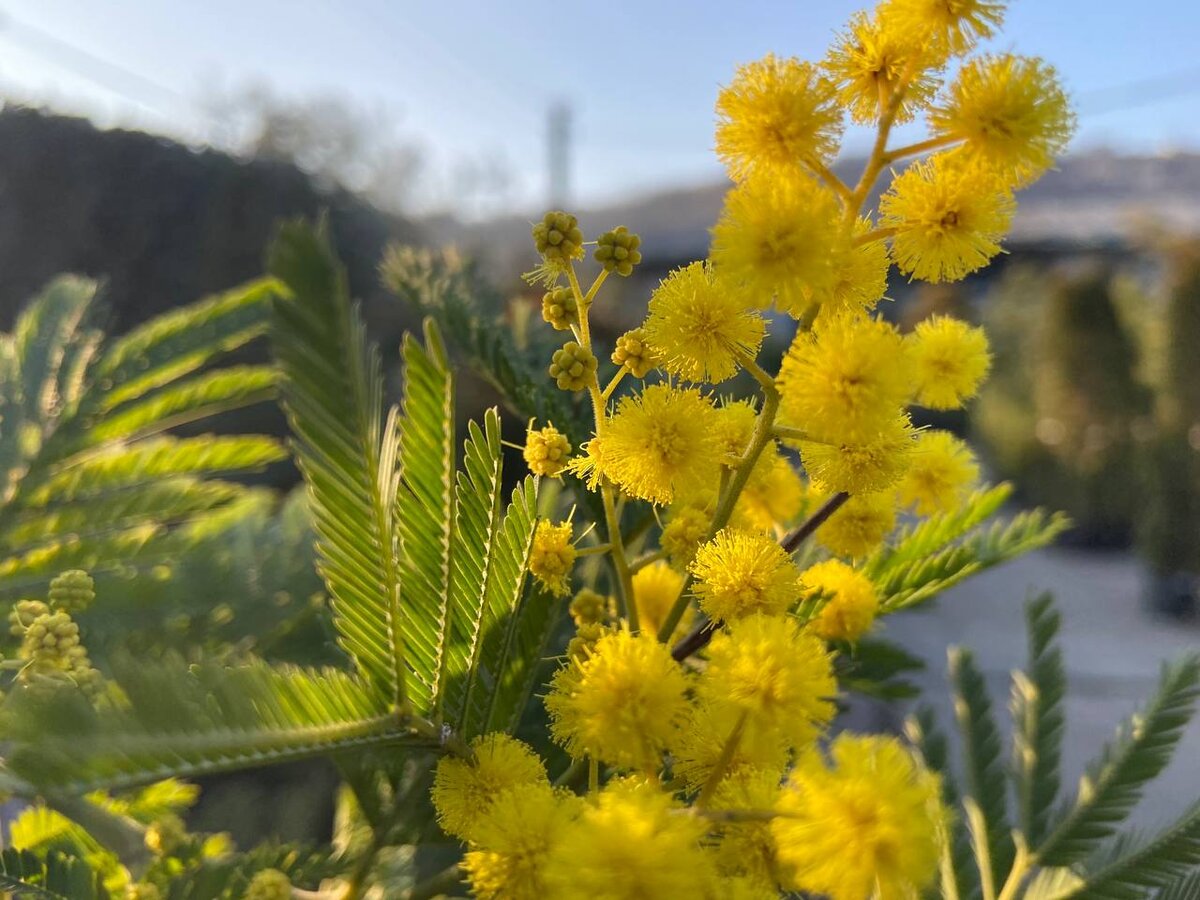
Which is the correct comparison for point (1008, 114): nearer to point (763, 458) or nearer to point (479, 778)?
point (763, 458)

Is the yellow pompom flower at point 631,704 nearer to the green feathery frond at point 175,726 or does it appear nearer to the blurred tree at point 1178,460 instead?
the green feathery frond at point 175,726

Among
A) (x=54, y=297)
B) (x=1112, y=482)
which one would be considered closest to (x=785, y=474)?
(x=54, y=297)

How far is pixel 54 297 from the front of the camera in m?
1.30

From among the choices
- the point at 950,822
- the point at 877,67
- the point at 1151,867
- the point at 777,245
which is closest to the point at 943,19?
the point at 877,67

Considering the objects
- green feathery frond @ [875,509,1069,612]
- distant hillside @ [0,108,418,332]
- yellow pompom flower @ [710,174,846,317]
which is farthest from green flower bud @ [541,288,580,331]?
distant hillside @ [0,108,418,332]

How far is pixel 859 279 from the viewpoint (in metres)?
0.48

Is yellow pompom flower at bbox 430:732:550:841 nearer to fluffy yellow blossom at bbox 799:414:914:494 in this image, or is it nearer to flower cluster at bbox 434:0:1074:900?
flower cluster at bbox 434:0:1074:900

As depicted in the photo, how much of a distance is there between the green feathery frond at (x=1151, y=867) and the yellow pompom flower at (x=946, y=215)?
2.15 ft

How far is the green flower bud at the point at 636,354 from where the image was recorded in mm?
538

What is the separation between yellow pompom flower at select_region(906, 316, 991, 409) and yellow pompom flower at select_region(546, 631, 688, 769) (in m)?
0.31

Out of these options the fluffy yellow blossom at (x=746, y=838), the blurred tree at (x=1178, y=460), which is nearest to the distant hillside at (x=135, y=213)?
the fluffy yellow blossom at (x=746, y=838)

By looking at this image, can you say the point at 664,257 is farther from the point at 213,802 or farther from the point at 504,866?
the point at 504,866

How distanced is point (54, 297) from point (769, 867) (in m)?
1.40

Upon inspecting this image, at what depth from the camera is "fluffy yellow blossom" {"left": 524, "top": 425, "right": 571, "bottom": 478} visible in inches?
20.9
